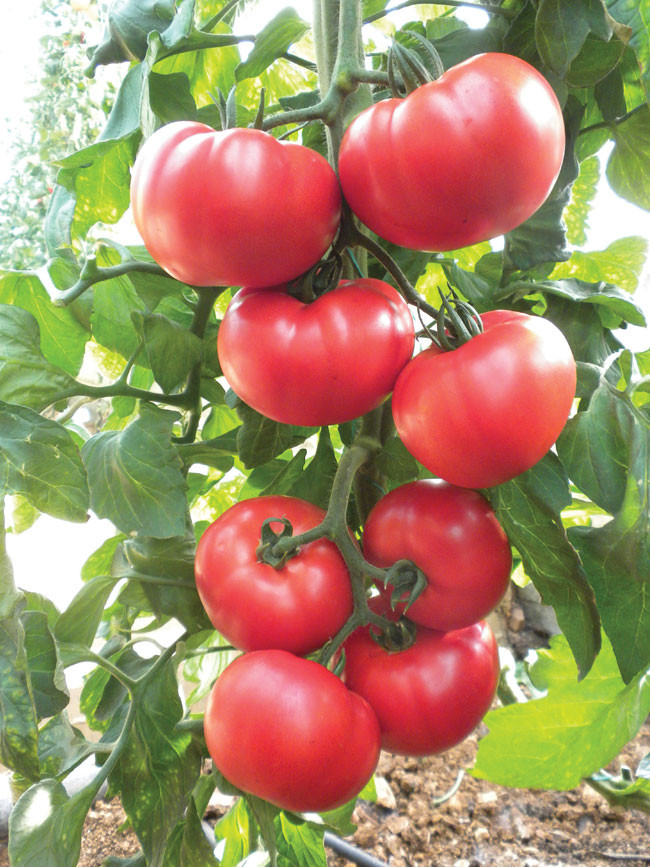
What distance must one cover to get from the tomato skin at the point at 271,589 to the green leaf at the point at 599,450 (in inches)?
5.4

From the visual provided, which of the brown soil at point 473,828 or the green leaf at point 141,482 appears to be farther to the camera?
the brown soil at point 473,828

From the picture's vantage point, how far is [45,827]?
45 centimetres

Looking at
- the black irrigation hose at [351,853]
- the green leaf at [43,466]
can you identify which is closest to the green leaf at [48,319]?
the green leaf at [43,466]

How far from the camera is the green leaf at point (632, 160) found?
0.46 meters

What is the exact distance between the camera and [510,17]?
1.38ft

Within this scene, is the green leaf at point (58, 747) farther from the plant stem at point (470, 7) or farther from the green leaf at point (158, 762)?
the plant stem at point (470, 7)

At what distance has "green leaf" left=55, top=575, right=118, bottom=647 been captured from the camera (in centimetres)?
53

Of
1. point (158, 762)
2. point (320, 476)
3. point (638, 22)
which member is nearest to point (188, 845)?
point (158, 762)

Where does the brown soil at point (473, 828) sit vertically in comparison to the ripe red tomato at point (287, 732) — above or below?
below

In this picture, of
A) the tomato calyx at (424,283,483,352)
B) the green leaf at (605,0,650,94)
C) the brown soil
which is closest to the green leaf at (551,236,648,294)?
the green leaf at (605,0,650,94)

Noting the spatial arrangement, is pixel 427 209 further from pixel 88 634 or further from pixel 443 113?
pixel 88 634

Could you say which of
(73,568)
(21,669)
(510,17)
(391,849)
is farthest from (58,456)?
(73,568)

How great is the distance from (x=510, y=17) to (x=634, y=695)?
1.24ft

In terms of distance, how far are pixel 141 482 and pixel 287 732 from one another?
160 millimetres
